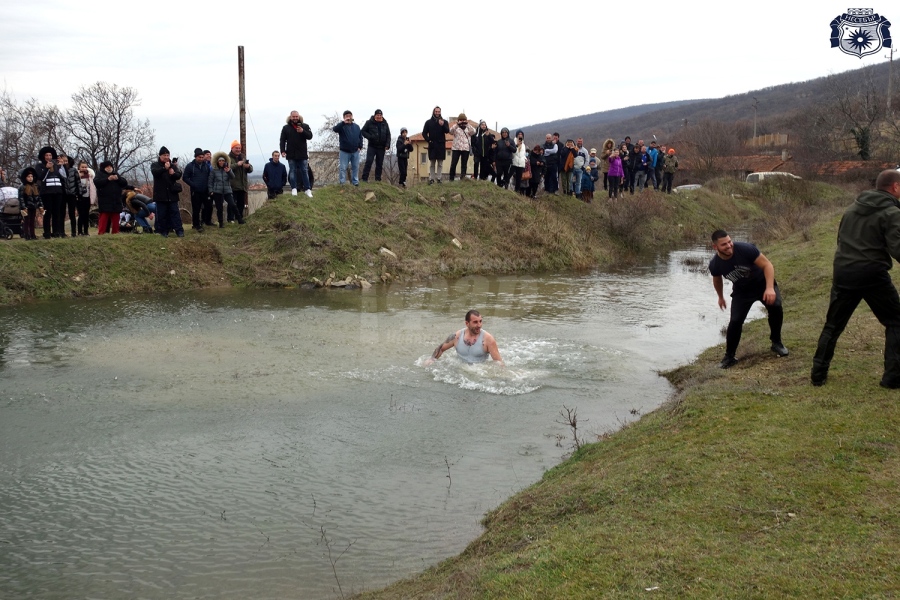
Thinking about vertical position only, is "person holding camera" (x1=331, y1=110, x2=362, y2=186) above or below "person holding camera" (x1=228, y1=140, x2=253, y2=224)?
above

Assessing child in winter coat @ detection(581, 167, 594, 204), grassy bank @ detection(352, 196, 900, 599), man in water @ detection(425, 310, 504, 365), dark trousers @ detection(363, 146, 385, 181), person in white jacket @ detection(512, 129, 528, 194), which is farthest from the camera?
child in winter coat @ detection(581, 167, 594, 204)

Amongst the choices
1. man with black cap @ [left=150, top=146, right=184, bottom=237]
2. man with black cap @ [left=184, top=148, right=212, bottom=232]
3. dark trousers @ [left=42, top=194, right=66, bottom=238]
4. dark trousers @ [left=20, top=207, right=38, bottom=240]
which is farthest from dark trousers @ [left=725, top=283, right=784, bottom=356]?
dark trousers @ [left=20, top=207, right=38, bottom=240]

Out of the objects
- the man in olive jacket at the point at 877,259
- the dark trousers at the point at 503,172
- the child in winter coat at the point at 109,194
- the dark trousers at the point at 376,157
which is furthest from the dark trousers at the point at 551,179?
the man in olive jacket at the point at 877,259

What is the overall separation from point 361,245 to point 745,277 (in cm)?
1415

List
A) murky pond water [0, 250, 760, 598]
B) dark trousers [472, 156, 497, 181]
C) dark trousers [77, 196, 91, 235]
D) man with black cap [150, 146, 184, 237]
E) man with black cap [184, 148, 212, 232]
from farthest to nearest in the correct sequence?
dark trousers [472, 156, 497, 181]
man with black cap [184, 148, 212, 232]
dark trousers [77, 196, 91, 235]
man with black cap [150, 146, 184, 237]
murky pond water [0, 250, 760, 598]

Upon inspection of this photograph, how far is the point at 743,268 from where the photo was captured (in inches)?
411

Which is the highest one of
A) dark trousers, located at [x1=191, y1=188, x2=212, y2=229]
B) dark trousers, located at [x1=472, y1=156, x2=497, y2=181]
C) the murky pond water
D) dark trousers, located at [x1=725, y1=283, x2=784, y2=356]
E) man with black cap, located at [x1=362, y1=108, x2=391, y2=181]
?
man with black cap, located at [x1=362, y1=108, x2=391, y2=181]

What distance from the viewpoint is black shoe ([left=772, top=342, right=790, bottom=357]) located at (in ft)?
35.1

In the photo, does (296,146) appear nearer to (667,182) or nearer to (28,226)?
(28,226)

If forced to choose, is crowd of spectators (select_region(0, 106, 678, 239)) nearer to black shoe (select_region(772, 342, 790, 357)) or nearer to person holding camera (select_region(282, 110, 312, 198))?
person holding camera (select_region(282, 110, 312, 198))

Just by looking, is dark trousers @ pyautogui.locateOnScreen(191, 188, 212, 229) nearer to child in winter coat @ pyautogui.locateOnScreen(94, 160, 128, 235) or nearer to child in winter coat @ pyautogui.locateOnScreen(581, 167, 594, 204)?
child in winter coat @ pyautogui.locateOnScreen(94, 160, 128, 235)

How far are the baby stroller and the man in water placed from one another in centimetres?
1243

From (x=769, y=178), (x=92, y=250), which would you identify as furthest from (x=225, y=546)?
(x=769, y=178)

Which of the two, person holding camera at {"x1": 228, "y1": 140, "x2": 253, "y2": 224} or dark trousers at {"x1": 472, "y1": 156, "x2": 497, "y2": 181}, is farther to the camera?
dark trousers at {"x1": 472, "y1": 156, "x2": 497, "y2": 181}
